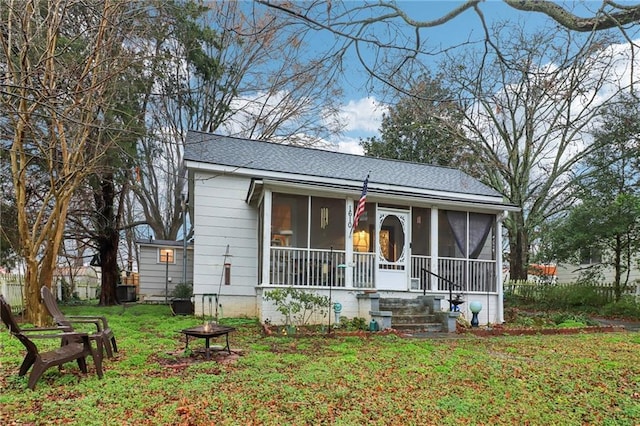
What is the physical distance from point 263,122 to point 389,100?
16163mm

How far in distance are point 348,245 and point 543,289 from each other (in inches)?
435

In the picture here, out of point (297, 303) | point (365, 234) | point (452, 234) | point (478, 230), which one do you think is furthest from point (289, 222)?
point (478, 230)

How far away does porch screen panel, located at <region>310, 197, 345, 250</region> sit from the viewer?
1210cm

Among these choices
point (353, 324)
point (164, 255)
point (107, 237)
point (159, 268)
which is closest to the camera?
point (353, 324)

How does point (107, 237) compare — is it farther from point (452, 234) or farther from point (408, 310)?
point (452, 234)

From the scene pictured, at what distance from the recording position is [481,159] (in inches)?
829

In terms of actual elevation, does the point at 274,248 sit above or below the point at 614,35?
below

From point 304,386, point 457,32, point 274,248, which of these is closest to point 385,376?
point 304,386

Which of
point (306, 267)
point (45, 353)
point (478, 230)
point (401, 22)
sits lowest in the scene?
point (45, 353)

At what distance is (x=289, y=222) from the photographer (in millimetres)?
12688

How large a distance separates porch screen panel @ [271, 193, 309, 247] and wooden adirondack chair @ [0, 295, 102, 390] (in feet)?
23.6

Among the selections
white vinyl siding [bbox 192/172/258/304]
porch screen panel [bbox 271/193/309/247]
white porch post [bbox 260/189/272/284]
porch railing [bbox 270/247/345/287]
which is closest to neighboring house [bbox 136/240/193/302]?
white vinyl siding [bbox 192/172/258/304]

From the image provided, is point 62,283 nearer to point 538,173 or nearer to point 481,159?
point 481,159

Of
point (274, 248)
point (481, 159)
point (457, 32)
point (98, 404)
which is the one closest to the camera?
point (98, 404)
